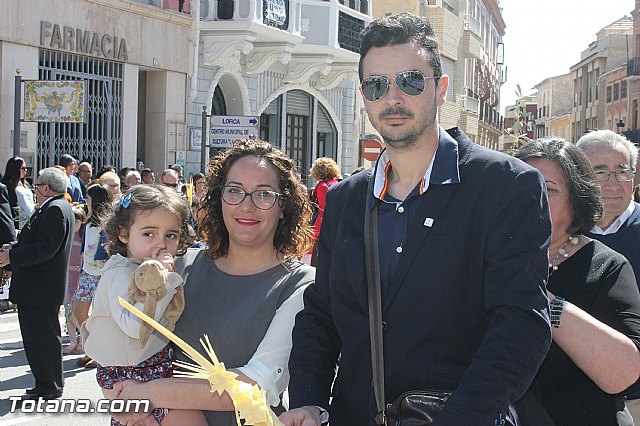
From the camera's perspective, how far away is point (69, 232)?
7555mm

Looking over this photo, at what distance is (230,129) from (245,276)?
15101 millimetres

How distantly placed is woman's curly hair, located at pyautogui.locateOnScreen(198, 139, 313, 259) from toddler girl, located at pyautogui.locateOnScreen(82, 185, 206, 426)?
0.21 meters

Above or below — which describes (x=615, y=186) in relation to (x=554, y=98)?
below

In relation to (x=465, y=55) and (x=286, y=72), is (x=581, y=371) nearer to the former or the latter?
(x=286, y=72)

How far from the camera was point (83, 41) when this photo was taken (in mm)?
17766

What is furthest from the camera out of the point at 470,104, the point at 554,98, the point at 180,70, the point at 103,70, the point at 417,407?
the point at 554,98

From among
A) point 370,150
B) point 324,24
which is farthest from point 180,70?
point 324,24

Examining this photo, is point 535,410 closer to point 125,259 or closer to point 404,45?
point 404,45

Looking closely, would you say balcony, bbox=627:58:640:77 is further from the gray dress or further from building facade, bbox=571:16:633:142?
the gray dress

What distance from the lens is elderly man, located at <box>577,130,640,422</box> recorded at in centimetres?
413

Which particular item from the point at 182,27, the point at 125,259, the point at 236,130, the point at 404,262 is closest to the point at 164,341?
the point at 125,259

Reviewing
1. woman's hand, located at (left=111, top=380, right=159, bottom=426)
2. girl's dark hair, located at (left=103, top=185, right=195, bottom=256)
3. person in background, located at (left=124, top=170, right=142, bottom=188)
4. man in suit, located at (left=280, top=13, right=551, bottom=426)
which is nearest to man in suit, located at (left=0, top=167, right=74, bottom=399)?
girl's dark hair, located at (left=103, top=185, right=195, bottom=256)

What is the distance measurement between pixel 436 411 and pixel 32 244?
5.54m

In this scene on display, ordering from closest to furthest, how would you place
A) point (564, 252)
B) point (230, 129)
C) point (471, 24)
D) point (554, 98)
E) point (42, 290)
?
point (564, 252)
point (42, 290)
point (230, 129)
point (471, 24)
point (554, 98)
